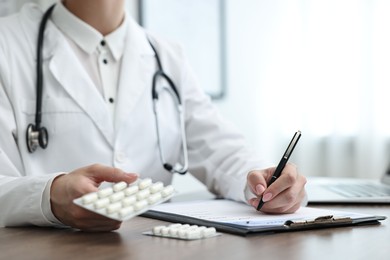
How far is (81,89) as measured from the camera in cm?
149

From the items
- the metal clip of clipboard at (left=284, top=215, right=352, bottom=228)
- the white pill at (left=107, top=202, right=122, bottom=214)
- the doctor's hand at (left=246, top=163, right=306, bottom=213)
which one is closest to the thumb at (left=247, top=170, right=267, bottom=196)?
the doctor's hand at (left=246, top=163, right=306, bottom=213)

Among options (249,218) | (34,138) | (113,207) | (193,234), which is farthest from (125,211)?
(34,138)

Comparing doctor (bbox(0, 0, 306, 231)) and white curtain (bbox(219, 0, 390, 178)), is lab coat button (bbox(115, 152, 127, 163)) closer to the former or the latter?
doctor (bbox(0, 0, 306, 231))

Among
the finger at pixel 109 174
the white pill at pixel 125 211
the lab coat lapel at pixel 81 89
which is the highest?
the lab coat lapel at pixel 81 89

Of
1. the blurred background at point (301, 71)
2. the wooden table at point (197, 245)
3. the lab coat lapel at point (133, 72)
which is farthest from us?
the blurred background at point (301, 71)

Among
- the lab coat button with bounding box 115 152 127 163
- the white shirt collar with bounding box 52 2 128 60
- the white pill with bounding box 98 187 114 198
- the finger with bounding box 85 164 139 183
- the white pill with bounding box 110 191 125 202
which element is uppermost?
the white shirt collar with bounding box 52 2 128 60

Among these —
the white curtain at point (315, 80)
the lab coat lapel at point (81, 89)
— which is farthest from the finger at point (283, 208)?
the white curtain at point (315, 80)

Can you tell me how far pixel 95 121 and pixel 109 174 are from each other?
1.63 feet

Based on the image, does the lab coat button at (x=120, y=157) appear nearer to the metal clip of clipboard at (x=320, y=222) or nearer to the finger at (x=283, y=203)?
the finger at (x=283, y=203)

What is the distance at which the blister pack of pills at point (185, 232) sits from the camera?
955 millimetres

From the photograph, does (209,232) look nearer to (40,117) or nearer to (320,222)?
(320,222)

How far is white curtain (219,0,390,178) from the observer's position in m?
2.92

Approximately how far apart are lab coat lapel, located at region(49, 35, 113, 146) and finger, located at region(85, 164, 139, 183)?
1.56 ft

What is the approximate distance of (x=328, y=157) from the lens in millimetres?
3027
